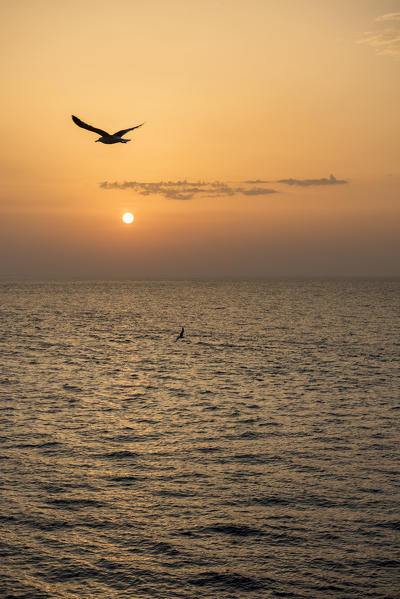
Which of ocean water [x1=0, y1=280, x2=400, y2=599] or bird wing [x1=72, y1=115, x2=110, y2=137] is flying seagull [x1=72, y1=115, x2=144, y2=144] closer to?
bird wing [x1=72, y1=115, x2=110, y2=137]

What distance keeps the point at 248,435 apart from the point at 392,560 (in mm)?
16395

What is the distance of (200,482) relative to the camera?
28.5 m

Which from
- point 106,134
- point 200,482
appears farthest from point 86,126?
point 200,482

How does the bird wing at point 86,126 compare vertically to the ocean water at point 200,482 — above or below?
above

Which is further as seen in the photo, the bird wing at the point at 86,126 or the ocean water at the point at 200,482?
the bird wing at the point at 86,126

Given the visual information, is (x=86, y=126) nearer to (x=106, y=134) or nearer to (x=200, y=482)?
(x=106, y=134)

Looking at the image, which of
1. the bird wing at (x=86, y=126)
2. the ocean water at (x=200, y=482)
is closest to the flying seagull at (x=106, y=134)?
the bird wing at (x=86, y=126)

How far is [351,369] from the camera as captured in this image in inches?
2456

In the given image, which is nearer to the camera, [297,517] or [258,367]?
[297,517]

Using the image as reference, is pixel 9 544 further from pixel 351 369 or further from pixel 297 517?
pixel 351 369

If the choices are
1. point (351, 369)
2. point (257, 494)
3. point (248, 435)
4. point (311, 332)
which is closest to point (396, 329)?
point (311, 332)

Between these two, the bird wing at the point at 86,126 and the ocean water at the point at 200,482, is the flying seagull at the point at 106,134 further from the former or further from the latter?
the ocean water at the point at 200,482

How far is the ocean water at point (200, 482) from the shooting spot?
20.1m

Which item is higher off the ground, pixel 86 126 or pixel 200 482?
pixel 86 126
